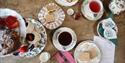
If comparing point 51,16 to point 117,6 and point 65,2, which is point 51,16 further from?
point 117,6

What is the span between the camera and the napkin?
1202mm

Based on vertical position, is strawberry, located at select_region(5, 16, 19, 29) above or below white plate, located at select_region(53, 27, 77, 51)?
above

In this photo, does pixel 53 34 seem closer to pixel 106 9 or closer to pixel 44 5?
pixel 44 5

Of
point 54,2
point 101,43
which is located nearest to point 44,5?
point 54,2

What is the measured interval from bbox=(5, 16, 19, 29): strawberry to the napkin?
1.08 ft

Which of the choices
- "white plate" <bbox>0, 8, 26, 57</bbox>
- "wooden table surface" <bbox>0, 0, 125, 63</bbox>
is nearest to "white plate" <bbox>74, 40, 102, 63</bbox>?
"wooden table surface" <bbox>0, 0, 125, 63</bbox>

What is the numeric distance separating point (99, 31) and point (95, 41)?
1.7 inches

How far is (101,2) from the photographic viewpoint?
3.86 ft

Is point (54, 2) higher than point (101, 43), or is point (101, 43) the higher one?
point (54, 2)

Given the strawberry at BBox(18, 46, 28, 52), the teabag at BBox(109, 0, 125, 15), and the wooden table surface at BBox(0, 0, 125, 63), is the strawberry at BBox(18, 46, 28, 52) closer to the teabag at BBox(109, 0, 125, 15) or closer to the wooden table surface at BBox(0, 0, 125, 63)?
the wooden table surface at BBox(0, 0, 125, 63)

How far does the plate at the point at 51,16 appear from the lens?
3.66 feet

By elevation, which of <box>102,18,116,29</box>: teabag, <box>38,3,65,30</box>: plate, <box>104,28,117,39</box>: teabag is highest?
<box>38,3,65,30</box>: plate

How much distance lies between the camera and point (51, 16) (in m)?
1.12

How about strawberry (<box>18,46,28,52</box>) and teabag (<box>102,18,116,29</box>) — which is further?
teabag (<box>102,18,116,29</box>)
